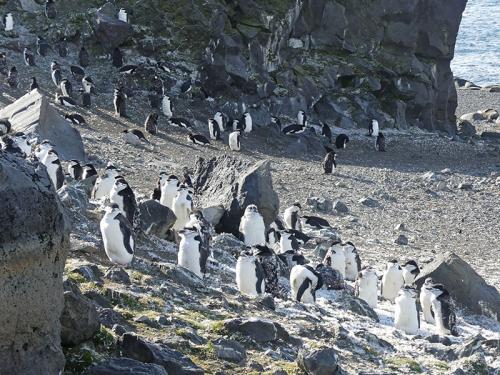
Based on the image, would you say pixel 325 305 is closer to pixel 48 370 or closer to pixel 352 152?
pixel 48 370

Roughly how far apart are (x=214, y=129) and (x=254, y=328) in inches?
718

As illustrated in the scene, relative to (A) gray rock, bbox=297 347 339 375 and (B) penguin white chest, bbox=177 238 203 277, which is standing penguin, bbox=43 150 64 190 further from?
(A) gray rock, bbox=297 347 339 375

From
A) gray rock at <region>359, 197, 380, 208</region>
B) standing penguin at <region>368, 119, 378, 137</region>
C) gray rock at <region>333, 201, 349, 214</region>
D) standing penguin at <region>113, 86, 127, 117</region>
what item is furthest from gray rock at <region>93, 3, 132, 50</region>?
gray rock at <region>333, 201, 349, 214</region>

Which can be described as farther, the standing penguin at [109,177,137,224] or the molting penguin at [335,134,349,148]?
the molting penguin at [335,134,349,148]

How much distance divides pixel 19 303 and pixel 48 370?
21.0 inches

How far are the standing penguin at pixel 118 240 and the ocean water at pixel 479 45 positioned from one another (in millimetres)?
53191

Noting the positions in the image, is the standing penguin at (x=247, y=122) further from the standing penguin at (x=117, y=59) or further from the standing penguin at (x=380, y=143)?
the standing penguin at (x=117, y=59)

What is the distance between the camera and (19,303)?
6289 millimetres

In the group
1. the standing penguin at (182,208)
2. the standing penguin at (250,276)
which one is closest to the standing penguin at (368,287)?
the standing penguin at (250,276)

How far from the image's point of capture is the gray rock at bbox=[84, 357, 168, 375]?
689cm

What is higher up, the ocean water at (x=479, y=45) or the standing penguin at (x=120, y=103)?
the ocean water at (x=479, y=45)

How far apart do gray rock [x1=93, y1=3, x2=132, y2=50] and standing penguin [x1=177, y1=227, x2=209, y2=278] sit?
18.9 meters

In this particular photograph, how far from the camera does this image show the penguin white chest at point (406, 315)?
12859mm

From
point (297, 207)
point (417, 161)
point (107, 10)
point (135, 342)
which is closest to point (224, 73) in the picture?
point (107, 10)
